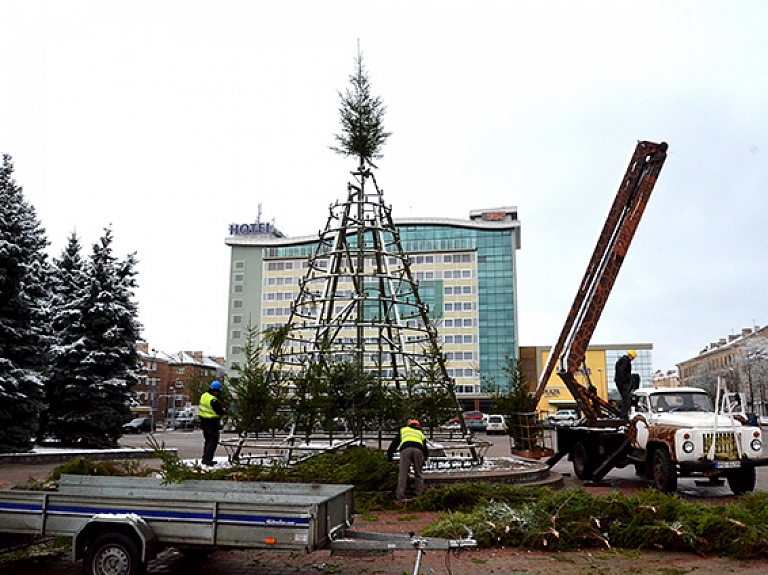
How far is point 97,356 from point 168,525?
72.1ft

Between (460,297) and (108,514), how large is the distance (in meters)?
77.3

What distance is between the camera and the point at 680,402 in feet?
48.2

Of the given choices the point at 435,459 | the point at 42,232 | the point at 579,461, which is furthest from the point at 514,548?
the point at 42,232

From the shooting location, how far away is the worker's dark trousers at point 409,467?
36.1 ft

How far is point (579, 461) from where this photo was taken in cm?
1678

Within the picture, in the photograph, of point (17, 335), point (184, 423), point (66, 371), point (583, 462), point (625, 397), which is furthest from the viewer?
point (184, 423)

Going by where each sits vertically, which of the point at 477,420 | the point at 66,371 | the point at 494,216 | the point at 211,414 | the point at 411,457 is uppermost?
the point at 494,216

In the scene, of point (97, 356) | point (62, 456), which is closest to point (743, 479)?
point (62, 456)

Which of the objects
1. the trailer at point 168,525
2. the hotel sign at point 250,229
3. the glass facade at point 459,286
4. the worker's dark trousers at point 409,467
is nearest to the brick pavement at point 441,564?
the trailer at point 168,525

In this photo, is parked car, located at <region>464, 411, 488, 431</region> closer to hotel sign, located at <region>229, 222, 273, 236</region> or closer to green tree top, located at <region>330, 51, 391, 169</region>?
green tree top, located at <region>330, 51, 391, 169</region>

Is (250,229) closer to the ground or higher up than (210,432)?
higher up

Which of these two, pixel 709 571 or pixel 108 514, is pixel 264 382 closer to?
pixel 108 514

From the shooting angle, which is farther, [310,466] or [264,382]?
[264,382]

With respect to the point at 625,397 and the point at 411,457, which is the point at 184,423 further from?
the point at 411,457
